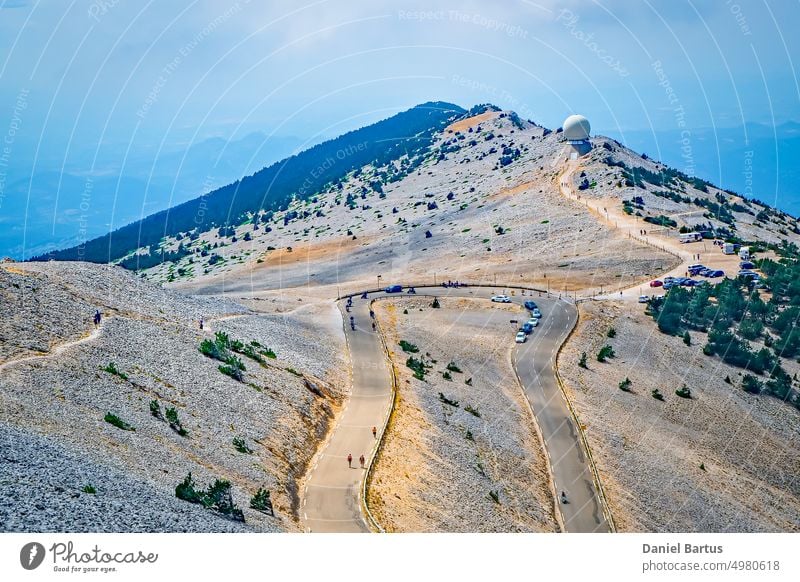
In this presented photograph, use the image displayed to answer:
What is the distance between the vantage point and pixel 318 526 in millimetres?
37312

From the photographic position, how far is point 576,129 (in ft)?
542

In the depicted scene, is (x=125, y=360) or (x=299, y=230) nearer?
(x=125, y=360)

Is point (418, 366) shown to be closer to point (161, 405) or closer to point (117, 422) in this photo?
point (161, 405)

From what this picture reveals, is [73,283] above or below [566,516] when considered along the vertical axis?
above

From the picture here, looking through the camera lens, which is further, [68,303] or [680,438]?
[680,438]

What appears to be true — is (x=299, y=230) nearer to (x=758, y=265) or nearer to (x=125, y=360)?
(x=758, y=265)

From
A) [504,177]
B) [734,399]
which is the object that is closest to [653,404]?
[734,399]

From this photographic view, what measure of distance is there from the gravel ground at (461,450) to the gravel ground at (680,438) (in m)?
5.03

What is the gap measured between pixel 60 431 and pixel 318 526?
40.9ft

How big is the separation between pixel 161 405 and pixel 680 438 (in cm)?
3884

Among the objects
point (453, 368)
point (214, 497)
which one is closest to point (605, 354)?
point (453, 368)

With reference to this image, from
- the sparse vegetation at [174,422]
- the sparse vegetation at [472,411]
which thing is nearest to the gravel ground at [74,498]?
the sparse vegetation at [174,422]

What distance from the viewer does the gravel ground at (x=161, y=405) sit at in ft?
121

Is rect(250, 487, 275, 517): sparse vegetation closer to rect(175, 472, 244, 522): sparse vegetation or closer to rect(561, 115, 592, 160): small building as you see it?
rect(175, 472, 244, 522): sparse vegetation
